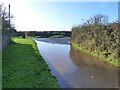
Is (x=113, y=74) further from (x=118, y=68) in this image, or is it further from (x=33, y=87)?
(x=33, y=87)

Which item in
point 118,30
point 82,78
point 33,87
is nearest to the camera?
point 33,87

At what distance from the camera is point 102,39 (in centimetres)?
2017

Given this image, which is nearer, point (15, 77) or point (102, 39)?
point (15, 77)

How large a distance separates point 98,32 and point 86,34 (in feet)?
17.2

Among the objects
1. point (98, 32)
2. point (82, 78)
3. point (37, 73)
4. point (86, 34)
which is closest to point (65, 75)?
point (82, 78)

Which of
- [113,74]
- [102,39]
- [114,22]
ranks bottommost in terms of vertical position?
[113,74]

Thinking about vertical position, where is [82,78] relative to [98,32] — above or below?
below

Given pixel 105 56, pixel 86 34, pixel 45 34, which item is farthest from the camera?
pixel 45 34

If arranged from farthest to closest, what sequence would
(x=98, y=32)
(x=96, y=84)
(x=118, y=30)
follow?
(x=98, y=32)
(x=118, y=30)
(x=96, y=84)

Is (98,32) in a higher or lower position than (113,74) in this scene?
higher

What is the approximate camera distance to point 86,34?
2680 cm

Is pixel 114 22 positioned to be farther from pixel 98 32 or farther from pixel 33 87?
pixel 33 87

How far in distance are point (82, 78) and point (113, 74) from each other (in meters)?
2.15

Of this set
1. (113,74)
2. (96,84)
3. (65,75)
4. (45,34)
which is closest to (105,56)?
(113,74)
